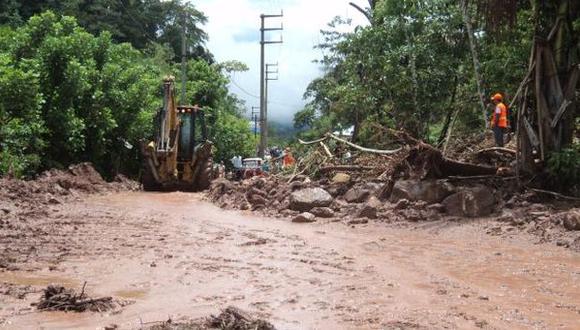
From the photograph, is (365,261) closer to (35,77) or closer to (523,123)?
(523,123)

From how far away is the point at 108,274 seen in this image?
680cm

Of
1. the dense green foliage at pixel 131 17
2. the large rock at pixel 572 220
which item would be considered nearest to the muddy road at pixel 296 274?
the large rock at pixel 572 220

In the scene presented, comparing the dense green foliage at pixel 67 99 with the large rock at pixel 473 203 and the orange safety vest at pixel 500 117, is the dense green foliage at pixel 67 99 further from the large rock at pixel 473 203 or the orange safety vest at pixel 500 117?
the orange safety vest at pixel 500 117

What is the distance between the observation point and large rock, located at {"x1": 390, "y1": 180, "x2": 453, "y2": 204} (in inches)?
467

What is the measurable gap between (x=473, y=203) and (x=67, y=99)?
570 inches

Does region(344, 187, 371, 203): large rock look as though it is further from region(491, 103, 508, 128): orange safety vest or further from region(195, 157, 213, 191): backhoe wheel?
region(195, 157, 213, 191): backhoe wheel

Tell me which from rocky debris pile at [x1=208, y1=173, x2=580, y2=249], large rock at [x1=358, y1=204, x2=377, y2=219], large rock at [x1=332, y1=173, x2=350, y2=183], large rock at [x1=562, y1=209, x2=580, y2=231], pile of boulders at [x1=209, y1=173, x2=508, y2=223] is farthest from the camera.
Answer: large rock at [x1=332, y1=173, x2=350, y2=183]

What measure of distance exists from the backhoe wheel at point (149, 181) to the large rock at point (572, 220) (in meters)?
13.1

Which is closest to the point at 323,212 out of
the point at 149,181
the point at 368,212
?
the point at 368,212

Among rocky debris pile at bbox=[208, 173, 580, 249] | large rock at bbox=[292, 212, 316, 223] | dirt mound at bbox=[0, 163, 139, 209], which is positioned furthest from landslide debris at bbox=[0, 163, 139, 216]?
large rock at bbox=[292, 212, 316, 223]

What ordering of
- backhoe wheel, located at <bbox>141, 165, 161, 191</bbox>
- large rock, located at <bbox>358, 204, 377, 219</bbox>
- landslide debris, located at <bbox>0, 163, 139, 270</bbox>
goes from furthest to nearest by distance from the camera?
backhoe wheel, located at <bbox>141, 165, 161, 191</bbox>, large rock, located at <bbox>358, 204, 377, 219</bbox>, landslide debris, located at <bbox>0, 163, 139, 270</bbox>

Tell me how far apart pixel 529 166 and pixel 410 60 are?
693 cm

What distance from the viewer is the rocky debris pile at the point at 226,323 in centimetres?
434

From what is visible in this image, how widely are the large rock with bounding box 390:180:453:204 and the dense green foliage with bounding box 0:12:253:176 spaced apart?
10.6 meters
